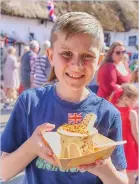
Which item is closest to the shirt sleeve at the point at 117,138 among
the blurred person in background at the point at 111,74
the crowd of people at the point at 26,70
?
the crowd of people at the point at 26,70

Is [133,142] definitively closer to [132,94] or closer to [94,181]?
[132,94]

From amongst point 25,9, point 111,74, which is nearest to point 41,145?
point 111,74

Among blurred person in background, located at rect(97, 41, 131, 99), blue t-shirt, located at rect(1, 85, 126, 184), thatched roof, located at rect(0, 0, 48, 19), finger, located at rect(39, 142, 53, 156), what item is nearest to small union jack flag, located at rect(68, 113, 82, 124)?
blue t-shirt, located at rect(1, 85, 126, 184)

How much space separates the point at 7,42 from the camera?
1739cm

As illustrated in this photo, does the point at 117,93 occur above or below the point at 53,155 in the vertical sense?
below

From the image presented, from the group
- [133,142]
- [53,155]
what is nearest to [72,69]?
[53,155]

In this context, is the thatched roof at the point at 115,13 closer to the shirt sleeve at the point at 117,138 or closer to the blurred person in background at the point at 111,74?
the blurred person in background at the point at 111,74

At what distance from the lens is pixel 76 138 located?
1227 millimetres

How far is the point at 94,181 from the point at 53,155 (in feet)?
0.83

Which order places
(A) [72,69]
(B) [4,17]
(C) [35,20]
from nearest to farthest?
(A) [72,69], (B) [4,17], (C) [35,20]

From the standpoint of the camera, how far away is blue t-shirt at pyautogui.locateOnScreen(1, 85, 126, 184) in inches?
52.6

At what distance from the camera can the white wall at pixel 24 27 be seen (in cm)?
1880

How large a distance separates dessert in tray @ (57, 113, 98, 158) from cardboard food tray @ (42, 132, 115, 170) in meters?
0.02

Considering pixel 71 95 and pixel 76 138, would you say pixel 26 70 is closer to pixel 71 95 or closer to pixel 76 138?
pixel 71 95
